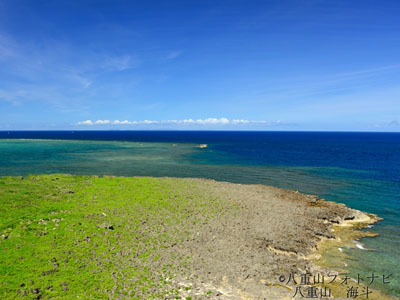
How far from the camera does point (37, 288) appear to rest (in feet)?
56.0

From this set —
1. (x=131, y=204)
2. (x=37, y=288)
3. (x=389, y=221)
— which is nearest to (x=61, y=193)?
(x=131, y=204)

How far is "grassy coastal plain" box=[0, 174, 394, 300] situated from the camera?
1845 cm

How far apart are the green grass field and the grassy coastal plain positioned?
0.30 feet

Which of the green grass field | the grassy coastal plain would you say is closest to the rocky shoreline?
the grassy coastal plain

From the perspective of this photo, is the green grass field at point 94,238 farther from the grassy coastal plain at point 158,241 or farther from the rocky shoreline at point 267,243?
the rocky shoreline at point 267,243

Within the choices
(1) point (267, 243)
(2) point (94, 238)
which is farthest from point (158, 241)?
(1) point (267, 243)

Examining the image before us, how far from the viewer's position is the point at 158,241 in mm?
25359

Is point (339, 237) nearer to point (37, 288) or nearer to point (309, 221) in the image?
point (309, 221)

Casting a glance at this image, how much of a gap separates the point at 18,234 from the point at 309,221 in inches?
1342

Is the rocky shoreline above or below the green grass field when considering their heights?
below

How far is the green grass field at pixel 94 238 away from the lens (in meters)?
17.9

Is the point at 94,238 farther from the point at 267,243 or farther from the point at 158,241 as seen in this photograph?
the point at 267,243

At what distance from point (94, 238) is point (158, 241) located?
20.6ft

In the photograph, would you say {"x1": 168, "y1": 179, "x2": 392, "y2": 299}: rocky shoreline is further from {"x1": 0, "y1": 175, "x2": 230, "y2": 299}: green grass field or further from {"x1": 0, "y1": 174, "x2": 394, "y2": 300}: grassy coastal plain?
{"x1": 0, "y1": 175, "x2": 230, "y2": 299}: green grass field
